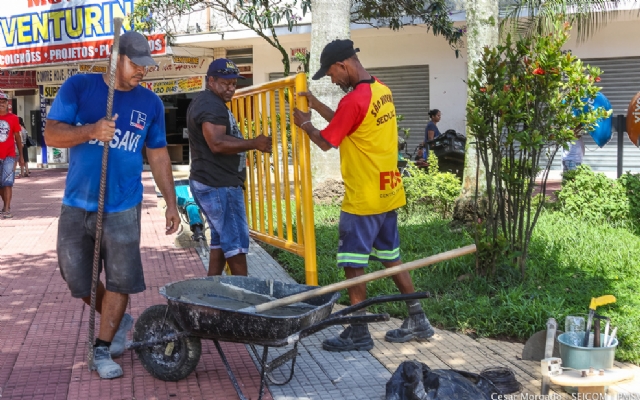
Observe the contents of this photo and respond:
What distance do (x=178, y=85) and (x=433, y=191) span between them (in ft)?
48.9

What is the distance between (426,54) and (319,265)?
1354cm

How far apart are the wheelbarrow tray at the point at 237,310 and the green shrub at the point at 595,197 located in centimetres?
640

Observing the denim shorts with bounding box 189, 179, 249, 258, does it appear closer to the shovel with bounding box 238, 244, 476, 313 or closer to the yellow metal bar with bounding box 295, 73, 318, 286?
the yellow metal bar with bounding box 295, 73, 318, 286

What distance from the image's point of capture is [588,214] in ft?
33.7

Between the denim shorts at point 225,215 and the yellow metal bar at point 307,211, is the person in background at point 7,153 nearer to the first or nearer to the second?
the denim shorts at point 225,215

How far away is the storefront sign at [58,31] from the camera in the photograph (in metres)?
22.4

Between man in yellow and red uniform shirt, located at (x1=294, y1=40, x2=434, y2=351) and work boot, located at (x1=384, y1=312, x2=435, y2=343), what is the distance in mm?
37

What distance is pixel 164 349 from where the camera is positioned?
4875mm

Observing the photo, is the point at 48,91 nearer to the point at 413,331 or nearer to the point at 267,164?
the point at 267,164

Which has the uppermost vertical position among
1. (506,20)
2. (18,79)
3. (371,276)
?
(506,20)

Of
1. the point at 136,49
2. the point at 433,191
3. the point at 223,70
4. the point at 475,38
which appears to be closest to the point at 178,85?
the point at 433,191

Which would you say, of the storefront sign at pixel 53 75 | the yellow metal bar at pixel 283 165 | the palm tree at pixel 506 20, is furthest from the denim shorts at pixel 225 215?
the storefront sign at pixel 53 75

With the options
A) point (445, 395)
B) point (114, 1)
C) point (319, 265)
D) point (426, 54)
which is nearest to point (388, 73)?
point (426, 54)

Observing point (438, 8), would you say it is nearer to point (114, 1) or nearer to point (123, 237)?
point (114, 1)
